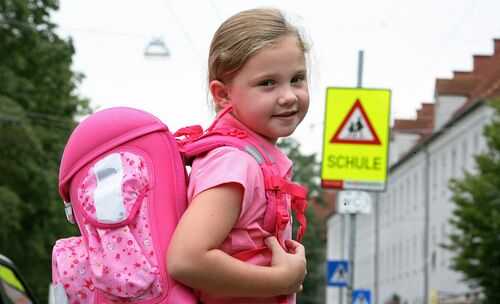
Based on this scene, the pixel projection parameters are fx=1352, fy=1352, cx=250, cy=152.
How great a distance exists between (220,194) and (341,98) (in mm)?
16690

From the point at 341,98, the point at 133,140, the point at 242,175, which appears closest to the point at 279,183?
the point at 242,175

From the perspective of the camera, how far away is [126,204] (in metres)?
2.62

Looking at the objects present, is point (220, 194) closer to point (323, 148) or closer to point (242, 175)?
point (242, 175)

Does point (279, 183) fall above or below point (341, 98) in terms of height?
below

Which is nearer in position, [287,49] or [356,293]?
[287,49]

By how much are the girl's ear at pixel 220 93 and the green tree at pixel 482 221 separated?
32986 mm

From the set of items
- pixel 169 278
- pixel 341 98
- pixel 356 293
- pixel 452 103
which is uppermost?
pixel 452 103

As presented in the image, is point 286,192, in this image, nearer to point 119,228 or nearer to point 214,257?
point 214,257

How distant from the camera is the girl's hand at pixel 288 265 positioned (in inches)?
106

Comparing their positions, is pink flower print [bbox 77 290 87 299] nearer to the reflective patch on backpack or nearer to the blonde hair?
the reflective patch on backpack

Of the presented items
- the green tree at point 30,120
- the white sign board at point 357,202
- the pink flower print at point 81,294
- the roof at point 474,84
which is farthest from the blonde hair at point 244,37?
the roof at point 474,84

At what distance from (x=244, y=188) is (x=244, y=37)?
34cm

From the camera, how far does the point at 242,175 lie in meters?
2.67

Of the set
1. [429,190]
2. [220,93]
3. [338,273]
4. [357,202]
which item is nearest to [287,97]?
[220,93]
